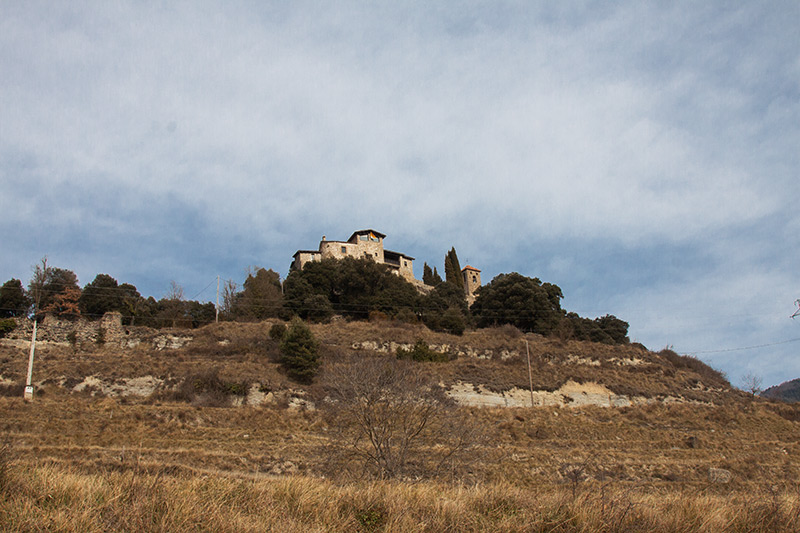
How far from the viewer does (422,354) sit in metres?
36.9

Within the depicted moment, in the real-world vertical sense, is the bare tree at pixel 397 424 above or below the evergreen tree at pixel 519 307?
below

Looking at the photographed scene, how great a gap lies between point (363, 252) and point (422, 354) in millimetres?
29658

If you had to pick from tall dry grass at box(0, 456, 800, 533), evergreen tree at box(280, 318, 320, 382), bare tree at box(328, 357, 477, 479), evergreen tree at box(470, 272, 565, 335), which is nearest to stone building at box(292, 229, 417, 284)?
evergreen tree at box(470, 272, 565, 335)

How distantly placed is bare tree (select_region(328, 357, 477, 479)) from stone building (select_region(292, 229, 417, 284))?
45897mm

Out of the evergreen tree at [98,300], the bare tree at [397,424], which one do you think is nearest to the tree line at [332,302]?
the evergreen tree at [98,300]

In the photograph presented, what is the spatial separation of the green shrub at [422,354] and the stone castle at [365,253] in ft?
75.8

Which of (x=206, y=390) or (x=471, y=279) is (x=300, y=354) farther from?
(x=471, y=279)

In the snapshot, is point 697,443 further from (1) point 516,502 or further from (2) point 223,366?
(2) point 223,366

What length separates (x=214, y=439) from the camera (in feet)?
68.9

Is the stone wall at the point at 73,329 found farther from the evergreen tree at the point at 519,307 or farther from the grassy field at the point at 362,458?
the evergreen tree at the point at 519,307

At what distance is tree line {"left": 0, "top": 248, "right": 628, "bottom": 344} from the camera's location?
42406mm

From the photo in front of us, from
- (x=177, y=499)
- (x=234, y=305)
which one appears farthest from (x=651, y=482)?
(x=234, y=305)

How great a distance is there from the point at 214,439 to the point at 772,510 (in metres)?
20.0

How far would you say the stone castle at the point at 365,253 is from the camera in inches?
2457
